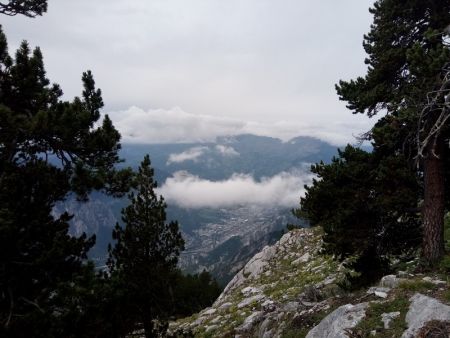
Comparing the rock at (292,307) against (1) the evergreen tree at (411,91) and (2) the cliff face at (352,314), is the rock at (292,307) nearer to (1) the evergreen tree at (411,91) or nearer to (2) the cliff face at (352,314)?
(2) the cliff face at (352,314)

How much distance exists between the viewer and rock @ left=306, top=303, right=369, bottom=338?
9.81m

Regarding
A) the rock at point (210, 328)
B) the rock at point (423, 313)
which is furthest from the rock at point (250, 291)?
the rock at point (423, 313)

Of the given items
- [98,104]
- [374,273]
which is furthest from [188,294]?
[98,104]

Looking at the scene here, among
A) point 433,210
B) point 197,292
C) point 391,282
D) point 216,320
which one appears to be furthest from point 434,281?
point 197,292

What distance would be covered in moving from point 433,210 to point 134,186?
972cm

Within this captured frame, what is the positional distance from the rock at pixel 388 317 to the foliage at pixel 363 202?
3.24 metres

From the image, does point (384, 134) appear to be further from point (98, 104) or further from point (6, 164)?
point (6, 164)

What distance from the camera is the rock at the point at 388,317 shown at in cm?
934

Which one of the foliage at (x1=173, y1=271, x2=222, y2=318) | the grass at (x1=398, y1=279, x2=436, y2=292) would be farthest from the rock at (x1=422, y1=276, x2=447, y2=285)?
the foliage at (x1=173, y1=271, x2=222, y2=318)

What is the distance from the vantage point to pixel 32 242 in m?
10.4

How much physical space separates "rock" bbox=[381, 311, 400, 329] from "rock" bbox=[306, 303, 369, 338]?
528mm

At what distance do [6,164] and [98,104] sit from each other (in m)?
3.00

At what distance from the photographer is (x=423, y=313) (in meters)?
9.02

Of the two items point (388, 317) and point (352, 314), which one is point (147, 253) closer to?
point (352, 314)
